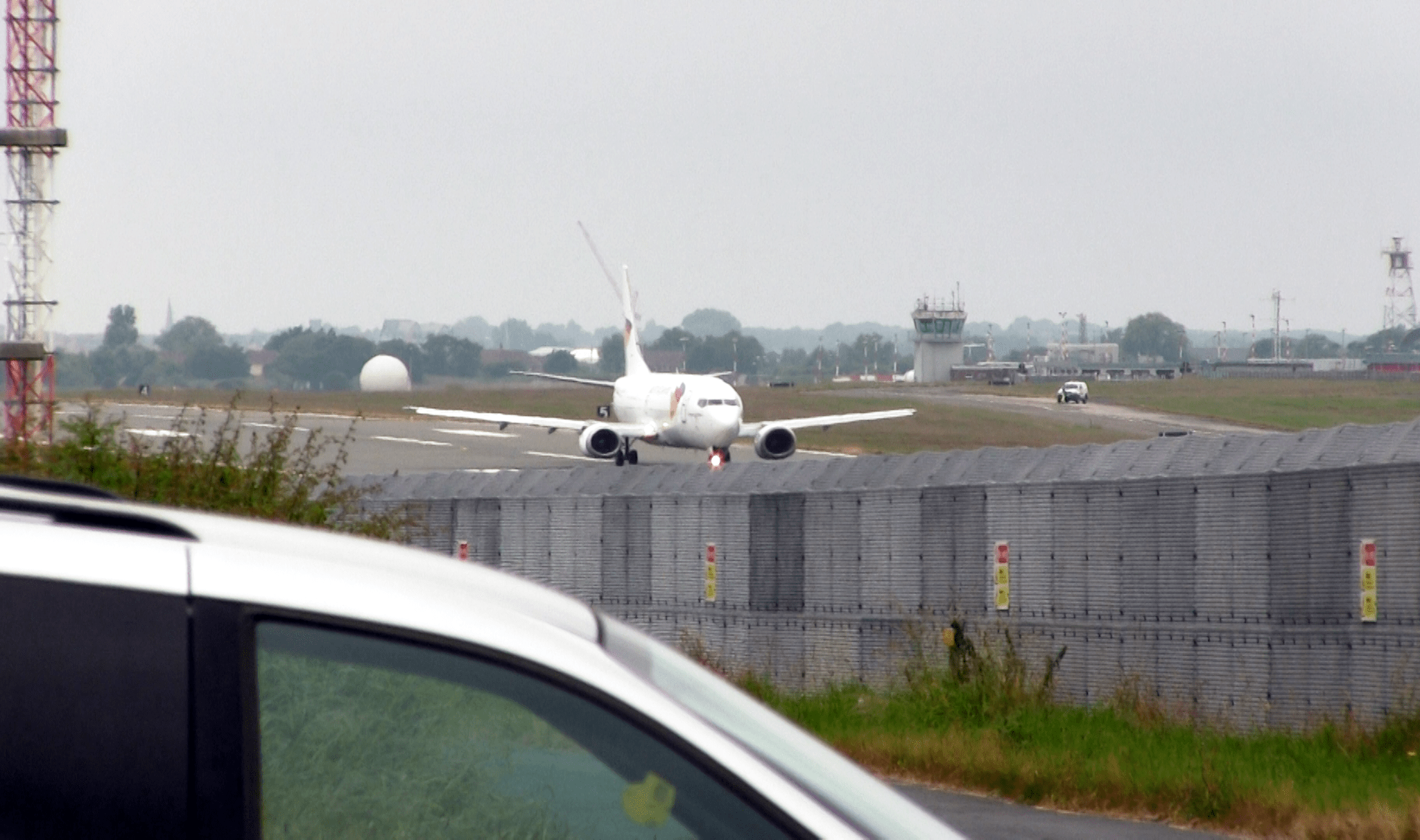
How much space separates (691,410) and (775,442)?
263cm

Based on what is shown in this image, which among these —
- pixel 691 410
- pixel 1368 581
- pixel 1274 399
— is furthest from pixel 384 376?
pixel 1368 581

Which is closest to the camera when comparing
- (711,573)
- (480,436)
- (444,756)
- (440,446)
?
(444,756)

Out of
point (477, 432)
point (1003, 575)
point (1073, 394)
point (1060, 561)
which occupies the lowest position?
point (477, 432)

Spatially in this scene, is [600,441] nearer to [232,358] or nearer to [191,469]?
[191,469]

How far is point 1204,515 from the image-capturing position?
12875 mm

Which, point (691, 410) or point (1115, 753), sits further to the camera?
point (691, 410)

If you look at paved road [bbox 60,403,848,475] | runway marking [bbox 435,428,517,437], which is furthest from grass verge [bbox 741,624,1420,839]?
runway marking [bbox 435,428,517,437]

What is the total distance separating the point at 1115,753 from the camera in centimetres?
1101

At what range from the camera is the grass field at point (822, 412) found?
59.1 m

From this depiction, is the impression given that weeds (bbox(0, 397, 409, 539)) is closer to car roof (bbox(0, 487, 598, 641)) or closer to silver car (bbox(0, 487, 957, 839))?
car roof (bbox(0, 487, 598, 641))

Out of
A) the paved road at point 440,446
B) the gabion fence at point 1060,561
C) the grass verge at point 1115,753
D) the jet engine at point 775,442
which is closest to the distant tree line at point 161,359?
the paved road at point 440,446

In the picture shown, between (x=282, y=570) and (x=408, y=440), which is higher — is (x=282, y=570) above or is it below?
Result: above

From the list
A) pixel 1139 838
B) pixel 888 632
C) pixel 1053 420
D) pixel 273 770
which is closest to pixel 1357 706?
pixel 1139 838

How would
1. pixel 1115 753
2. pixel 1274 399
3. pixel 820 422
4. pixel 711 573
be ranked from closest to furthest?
pixel 1115 753 < pixel 711 573 < pixel 820 422 < pixel 1274 399
